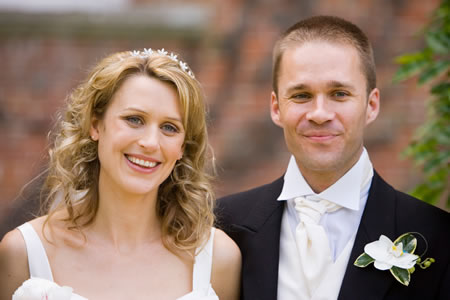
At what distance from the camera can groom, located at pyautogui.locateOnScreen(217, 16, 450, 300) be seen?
3174 millimetres

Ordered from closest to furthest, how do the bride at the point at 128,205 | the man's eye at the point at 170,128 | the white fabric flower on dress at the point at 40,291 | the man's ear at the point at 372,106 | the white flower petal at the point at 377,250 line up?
1. the white fabric flower on dress at the point at 40,291
2. the white flower petal at the point at 377,250
3. the bride at the point at 128,205
4. the man's eye at the point at 170,128
5. the man's ear at the point at 372,106

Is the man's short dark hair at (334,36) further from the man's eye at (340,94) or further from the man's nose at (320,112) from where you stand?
the man's nose at (320,112)

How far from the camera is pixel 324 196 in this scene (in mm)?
3379

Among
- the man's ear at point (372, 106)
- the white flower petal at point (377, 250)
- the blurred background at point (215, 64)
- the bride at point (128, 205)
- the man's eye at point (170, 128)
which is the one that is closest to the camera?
the white flower petal at point (377, 250)

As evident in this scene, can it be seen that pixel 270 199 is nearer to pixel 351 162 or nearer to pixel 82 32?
pixel 351 162

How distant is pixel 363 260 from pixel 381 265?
0.26ft

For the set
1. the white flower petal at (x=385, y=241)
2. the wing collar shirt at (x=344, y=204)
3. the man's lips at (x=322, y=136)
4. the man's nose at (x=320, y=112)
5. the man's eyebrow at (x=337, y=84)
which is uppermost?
the man's eyebrow at (x=337, y=84)

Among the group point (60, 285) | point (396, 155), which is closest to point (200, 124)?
point (60, 285)

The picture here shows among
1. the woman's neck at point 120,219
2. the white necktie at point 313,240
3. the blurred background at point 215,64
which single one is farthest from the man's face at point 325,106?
the blurred background at point 215,64

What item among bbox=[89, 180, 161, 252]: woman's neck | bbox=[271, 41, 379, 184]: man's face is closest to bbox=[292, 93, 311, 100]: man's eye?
bbox=[271, 41, 379, 184]: man's face

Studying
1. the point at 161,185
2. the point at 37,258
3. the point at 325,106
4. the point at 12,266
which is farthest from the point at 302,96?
the point at 12,266

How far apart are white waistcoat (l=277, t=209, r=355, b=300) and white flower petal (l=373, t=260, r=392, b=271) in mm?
145

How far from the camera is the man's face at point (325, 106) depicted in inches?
130

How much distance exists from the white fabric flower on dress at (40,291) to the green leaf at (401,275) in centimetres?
139
